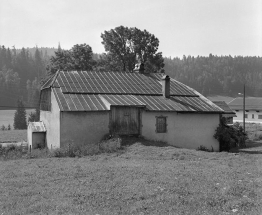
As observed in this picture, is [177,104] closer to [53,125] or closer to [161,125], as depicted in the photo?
[161,125]

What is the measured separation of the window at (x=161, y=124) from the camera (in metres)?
22.6

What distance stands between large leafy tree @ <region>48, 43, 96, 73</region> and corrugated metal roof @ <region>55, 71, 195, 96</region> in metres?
14.8

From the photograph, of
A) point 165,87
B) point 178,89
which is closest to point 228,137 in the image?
point 178,89

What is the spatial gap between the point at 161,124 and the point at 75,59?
22.7 meters

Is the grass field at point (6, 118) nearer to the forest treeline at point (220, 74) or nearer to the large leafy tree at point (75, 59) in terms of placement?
the large leafy tree at point (75, 59)

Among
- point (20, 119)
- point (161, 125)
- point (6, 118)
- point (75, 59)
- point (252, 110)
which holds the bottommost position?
point (6, 118)

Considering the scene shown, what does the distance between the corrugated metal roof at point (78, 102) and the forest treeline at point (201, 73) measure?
317 feet

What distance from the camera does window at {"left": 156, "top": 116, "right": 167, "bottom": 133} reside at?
2261 centimetres

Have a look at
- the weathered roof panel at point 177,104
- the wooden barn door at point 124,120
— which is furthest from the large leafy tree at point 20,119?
the wooden barn door at point 124,120

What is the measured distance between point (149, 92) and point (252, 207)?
17.8 meters

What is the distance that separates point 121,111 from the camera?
2166 cm

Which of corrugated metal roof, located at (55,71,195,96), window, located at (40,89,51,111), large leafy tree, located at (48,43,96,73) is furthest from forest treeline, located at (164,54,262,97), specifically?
window, located at (40,89,51,111)

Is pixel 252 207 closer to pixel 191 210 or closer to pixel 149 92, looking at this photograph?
pixel 191 210

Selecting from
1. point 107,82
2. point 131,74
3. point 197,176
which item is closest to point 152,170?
point 197,176
